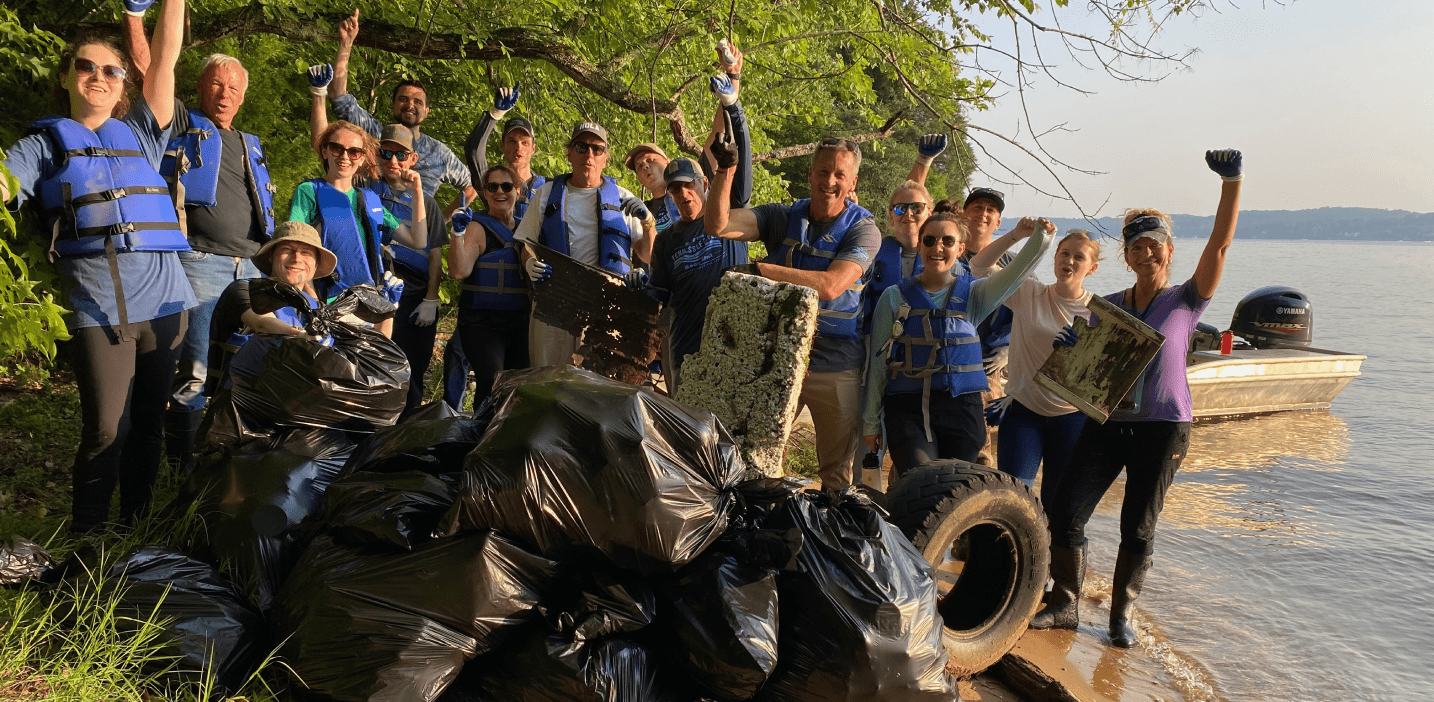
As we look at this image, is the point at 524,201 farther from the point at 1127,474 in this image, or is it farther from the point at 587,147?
the point at 1127,474

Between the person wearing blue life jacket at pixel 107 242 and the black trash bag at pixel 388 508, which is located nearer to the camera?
the black trash bag at pixel 388 508

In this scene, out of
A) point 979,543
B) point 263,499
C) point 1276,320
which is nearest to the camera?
point 263,499

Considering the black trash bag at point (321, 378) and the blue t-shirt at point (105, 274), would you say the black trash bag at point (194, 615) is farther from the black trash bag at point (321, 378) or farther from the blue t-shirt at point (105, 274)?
the blue t-shirt at point (105, 274)

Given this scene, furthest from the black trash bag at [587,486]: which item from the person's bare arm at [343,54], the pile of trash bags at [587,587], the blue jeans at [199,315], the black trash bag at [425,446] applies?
the person's bare arm at [343,54]

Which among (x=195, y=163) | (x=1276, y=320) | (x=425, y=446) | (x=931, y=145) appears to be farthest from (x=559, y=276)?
(x=1276, y=320)

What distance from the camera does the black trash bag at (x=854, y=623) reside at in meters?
2.21

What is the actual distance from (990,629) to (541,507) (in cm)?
186

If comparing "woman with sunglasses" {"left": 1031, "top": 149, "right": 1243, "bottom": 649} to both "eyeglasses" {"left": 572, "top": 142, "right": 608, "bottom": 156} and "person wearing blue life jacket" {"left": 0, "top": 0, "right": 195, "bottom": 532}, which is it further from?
"person wearing blue life jacket" {"left": 0, "top": 0, "right": 195, "bottom": 532}

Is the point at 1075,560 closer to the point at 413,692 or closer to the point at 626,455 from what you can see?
the point at 626,455

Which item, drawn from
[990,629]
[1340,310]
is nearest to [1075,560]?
[990,629]

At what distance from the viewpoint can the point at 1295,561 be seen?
671 cm

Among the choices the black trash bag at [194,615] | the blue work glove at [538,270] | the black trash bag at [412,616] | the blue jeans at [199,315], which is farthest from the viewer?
the blue work glove at [538,270]

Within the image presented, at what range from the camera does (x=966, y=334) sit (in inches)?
157

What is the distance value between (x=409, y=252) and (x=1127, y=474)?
3.78m
